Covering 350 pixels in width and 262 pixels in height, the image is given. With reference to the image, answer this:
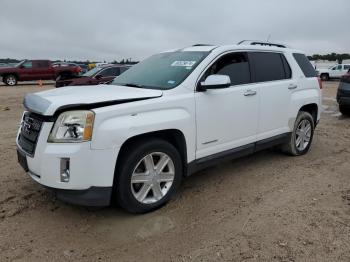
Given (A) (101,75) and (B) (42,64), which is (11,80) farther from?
(A) (101,75)

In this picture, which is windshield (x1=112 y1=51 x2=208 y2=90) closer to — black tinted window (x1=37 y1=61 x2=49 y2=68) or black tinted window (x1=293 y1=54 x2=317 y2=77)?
black tinted window (x1=293 y1=54 x2=317 y2=77)

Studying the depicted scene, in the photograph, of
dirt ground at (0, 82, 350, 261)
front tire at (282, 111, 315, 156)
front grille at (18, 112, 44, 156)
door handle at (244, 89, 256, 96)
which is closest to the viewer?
dirt ground at (0, 82, 350, 261)

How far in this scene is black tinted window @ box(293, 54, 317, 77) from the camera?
5.88 metres

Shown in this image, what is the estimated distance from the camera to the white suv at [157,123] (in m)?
3.32

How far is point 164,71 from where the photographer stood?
450cm

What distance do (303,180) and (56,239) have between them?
10.4 feet

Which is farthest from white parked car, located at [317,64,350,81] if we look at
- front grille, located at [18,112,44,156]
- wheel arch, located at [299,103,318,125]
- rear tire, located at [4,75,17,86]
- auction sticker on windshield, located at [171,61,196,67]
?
front grille, located at [18,112,44,156]

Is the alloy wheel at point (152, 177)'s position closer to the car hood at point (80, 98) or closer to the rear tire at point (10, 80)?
the car hood at point (80, 98)

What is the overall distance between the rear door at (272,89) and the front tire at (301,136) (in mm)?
320

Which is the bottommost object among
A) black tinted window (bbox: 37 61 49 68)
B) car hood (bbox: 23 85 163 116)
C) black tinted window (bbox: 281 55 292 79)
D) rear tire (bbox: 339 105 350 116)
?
rear tire (bbox: 339 105 350 116)

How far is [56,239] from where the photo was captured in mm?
3354

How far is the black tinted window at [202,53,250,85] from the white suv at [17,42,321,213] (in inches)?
0.5

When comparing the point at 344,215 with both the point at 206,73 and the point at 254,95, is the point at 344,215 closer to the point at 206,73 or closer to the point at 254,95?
the point at 254,95

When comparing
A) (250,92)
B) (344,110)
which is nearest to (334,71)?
(344,110)
